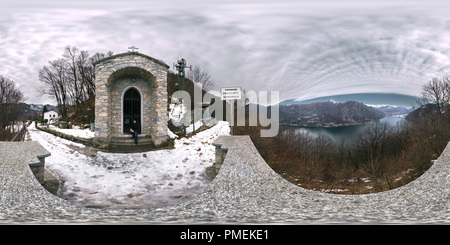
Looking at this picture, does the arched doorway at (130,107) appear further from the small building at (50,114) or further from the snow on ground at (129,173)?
the small building at (50,114)

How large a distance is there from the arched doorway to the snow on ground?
177cm

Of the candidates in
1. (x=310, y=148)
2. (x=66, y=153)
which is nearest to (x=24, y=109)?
(x=66, y=153)

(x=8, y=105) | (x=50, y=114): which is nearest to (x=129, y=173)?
(x=8, y=105)

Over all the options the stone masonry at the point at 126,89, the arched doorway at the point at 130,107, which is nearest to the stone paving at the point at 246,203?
the stone masonry at the point at 126,89

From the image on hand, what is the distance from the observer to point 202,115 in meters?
11.1

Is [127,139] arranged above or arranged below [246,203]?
above

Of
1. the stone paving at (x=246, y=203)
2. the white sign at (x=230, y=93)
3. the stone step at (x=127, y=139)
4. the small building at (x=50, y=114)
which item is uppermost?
the white sign at (x=230, y=93)

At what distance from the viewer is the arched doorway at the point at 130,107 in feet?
23.0

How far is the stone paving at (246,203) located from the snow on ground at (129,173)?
1.37 ft

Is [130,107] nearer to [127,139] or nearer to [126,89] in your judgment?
[126,89]

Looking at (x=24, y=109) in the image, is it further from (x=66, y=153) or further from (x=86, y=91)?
(x=86, y=91)

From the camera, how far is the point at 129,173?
4355 millimetres

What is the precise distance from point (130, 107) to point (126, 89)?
25.0 inches

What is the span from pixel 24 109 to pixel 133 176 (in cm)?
250
